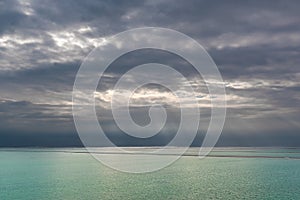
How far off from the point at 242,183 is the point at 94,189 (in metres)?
33.4

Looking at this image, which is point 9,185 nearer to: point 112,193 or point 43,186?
point 43,186

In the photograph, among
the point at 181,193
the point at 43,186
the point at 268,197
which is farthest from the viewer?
the point at 43,186

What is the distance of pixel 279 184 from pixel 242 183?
8164mm

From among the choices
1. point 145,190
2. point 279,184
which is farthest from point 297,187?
point 145,190

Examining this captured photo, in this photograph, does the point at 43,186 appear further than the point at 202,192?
Yes

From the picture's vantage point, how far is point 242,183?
242 feet

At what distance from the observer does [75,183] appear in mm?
73750

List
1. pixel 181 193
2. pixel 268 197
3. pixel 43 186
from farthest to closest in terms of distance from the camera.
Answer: pixel 43 186 < pixel 181 193 < pixel 268 197

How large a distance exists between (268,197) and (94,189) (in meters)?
32.8

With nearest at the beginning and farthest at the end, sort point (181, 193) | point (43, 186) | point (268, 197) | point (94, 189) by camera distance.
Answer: point (268, 197) → point (181, 193) → point (94, 189) → point (43, 186)

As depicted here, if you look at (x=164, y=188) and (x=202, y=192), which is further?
(x=164, y=188)

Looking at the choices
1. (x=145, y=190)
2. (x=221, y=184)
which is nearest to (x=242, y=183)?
(x=221, y=184)

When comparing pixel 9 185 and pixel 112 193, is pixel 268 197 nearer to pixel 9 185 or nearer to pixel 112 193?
pixel 112 193

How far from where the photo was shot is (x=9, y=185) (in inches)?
2869
